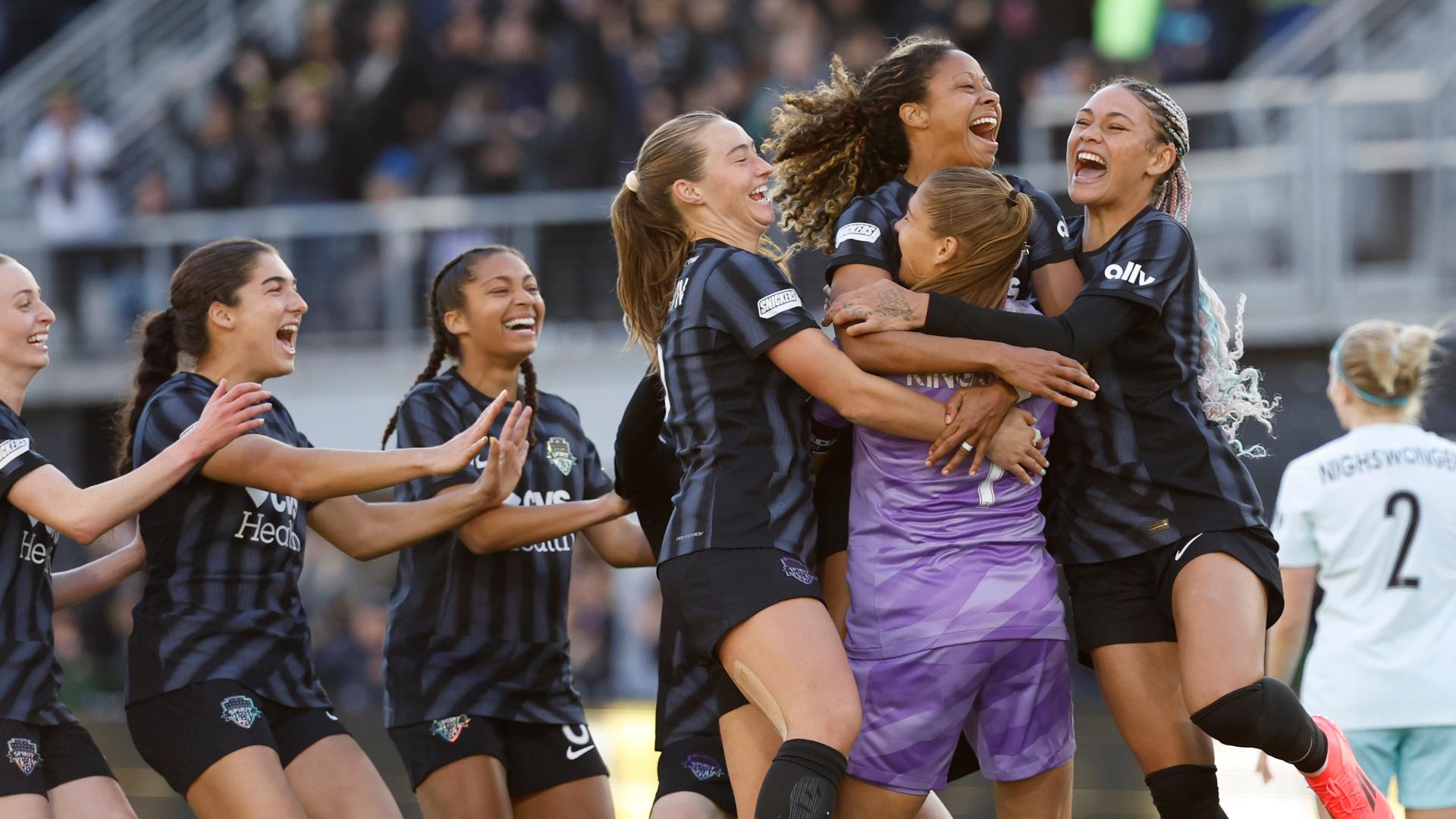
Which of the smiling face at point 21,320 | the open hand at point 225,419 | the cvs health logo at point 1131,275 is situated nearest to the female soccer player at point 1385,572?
the cvs health logo at point 1131,275

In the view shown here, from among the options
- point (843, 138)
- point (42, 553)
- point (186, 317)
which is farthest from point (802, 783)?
point (186, 317)

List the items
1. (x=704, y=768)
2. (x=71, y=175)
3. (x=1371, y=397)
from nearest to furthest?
(x=704, y=768) → (x=1371, y=397) → (x=71, y=175)

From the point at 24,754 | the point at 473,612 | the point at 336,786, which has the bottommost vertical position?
the point at 336,786

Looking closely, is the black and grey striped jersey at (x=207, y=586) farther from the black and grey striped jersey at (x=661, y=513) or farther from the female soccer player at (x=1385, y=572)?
the female soccer player at (x=1385, y=572)

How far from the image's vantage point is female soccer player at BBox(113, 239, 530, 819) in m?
4.34

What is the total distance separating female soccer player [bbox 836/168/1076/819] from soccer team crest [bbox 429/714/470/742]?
128 cm

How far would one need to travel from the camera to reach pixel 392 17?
1376cm

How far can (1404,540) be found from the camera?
5.32 m

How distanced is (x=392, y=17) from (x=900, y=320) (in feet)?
34.9

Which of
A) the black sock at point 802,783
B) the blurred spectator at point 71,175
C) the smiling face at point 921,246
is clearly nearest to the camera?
the black sock at point 802,783

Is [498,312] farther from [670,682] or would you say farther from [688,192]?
[670,682]

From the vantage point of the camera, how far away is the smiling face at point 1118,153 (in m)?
4.41

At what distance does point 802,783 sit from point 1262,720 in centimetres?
113

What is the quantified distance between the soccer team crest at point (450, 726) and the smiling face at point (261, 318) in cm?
108
